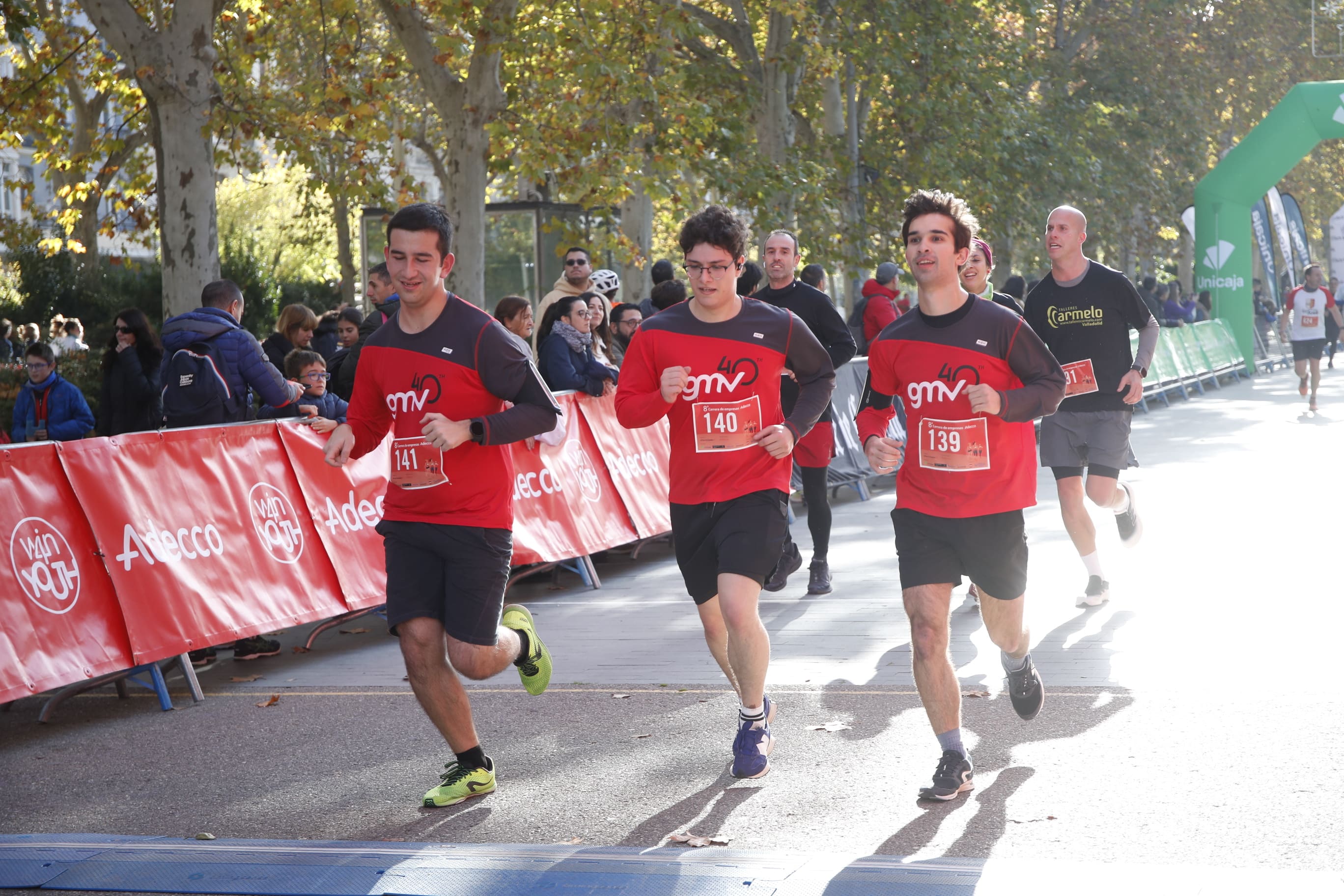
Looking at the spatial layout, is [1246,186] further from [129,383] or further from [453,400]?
[453,400]

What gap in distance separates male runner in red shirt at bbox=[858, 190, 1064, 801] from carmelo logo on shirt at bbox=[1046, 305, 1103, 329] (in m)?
3.14

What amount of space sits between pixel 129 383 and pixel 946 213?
6.53 m

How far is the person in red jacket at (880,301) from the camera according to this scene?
14.6 meters

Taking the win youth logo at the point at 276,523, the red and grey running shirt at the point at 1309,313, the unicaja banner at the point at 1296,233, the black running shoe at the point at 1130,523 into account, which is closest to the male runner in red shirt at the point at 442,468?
the win youth logo at the point at 276,523

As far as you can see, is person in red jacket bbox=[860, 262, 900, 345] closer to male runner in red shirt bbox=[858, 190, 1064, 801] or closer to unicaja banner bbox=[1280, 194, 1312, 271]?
male runner in red shirt bbox=[858, 190, 1064, 801]

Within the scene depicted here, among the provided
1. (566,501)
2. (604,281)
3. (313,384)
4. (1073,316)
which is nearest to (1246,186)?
(604,281)

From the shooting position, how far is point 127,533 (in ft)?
22.7

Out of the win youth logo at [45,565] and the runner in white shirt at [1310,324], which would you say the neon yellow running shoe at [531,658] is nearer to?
the win youth logo at [45,565]

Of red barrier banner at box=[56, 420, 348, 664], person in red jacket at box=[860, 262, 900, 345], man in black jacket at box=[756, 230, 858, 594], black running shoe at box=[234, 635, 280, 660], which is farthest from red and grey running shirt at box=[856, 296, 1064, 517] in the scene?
person in red jacket at box=[860, 262, 900, 345]

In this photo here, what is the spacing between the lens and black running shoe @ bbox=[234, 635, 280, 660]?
8125 mm

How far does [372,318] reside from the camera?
427 inches

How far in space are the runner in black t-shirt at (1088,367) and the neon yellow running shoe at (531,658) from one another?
3.48 m

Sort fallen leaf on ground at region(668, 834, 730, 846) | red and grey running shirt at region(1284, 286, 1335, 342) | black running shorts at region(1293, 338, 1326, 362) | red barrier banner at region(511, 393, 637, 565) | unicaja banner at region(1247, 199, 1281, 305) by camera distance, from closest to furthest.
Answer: fallen leaf on ground at region(668, 834, 730, 846), red barrier banner at region(511, 393, 637, 565), red and grey running shirt at region(1284, 286, 1335, 342), black running shorts at region(1293, 338, 1326, 362), unicaja banner at region(1247, 199, 1281, 305)

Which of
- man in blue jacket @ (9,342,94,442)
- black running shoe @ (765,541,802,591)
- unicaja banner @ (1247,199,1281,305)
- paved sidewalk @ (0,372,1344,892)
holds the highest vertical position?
unicaja banner @ (1247,199,1281,305)
